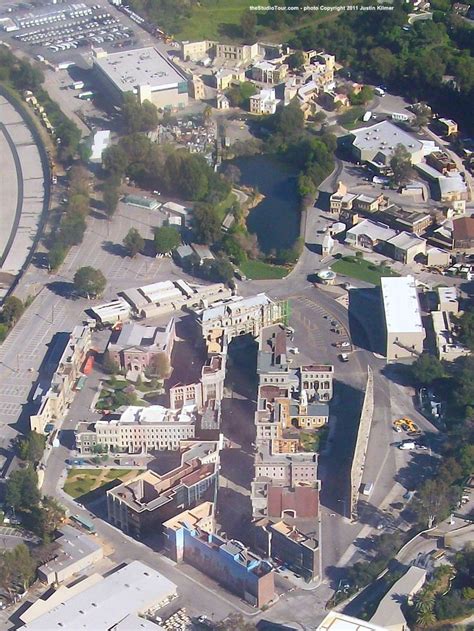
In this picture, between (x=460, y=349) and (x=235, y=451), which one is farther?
(x=460, y=349)

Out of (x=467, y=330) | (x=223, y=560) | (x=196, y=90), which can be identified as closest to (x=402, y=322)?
(x=467, y=330)

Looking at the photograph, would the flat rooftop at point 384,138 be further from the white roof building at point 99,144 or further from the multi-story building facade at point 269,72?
the white roof building at point 99,144

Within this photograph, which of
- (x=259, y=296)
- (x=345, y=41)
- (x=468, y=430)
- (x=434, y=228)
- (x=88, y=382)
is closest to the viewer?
(x=468, y=430)

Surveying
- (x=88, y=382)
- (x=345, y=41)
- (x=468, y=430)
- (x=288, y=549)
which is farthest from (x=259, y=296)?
(x=345, y=41)

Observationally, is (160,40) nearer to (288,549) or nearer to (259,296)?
(259,296)

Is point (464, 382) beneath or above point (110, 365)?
above

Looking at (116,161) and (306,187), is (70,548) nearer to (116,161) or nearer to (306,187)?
(306,187)

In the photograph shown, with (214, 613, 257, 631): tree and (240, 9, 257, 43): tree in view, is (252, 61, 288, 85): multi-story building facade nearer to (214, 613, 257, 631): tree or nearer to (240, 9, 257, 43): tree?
(240, 9, 257, 43): tree

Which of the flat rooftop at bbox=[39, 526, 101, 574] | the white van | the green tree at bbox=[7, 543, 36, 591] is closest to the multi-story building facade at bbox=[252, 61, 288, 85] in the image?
the white van
